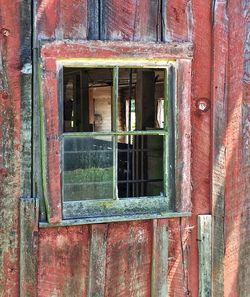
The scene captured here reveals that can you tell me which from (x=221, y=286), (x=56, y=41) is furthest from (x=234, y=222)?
(x=56, y=41)

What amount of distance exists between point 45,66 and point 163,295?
66.3 inches

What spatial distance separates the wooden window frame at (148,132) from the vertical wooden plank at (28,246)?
0.08 meters

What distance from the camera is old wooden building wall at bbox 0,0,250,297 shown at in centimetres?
281

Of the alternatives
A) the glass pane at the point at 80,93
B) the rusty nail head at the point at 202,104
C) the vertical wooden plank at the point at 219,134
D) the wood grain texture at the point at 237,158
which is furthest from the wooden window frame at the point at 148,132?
the glass pane at the point at 80,93

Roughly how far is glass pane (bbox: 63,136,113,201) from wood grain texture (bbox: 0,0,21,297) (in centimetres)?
35

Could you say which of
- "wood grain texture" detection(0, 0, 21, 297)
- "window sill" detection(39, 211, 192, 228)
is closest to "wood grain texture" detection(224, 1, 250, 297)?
"window sill" detection(39, 211, 192, 228)

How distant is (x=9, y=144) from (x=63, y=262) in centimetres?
81

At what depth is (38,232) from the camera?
2.86 m

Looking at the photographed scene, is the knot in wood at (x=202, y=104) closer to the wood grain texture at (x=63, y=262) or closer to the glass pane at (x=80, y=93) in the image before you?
the wood grain texture at (x=63, y=262)

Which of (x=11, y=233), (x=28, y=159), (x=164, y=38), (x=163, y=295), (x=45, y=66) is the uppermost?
(x=164, y=38)

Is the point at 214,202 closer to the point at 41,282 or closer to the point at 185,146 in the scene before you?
the point at 185,146

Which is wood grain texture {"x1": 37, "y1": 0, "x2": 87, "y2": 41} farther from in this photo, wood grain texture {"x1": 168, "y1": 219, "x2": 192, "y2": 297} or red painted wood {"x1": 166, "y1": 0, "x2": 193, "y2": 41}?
wood grain texture {"x1": 168, "y1": 219, "x2": 192, "y2": 297}

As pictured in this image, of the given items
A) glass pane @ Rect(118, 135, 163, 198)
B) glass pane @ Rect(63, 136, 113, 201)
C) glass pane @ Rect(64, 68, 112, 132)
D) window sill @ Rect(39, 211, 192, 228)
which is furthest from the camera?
glass pane @ Rect(64, 68, 112, 132)

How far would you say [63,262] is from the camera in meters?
2.92
